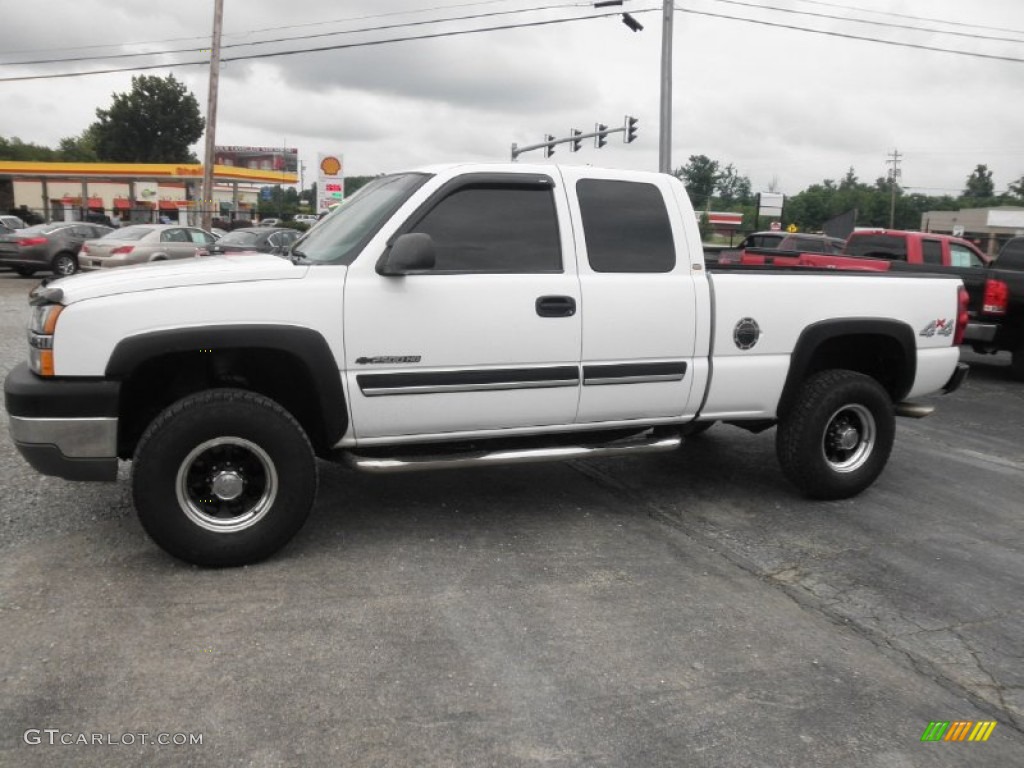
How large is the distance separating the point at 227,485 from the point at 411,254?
1.38m

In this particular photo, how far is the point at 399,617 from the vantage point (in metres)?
3.64

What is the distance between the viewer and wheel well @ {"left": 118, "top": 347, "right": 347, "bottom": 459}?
412 cm

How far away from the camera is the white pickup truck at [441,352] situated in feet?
12.6

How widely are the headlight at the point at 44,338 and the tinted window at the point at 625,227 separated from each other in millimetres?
2612

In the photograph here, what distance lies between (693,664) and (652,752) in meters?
0.63

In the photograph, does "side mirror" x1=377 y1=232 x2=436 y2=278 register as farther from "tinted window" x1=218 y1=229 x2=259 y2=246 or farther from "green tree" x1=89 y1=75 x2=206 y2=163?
"green tree" x1=89 y1=75 x2=206 y2=163

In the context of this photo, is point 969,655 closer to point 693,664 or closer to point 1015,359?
point 693,664

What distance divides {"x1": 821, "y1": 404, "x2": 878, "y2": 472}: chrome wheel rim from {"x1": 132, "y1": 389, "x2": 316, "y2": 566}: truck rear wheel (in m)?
3.27

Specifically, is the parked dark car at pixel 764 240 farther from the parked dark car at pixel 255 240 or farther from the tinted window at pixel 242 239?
the tinted window at pixel 242 239

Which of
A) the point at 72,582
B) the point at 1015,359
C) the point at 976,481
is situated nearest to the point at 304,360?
the point at 72,582

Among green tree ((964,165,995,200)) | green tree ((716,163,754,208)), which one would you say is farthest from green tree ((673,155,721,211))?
green tree ((964,165,995,200))

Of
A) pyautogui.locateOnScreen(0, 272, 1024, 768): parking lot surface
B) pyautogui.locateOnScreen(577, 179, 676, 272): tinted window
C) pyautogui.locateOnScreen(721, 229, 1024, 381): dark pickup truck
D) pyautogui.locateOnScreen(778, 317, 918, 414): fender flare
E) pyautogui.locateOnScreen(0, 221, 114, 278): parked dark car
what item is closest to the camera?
pyautogui.locateOnScreen(0, 272, 1024, 768): parking lot surface

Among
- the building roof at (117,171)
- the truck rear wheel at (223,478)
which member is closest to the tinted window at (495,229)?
the truck rear wheel at (223,478)

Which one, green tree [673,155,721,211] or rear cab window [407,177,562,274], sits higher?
green tree [673,155,721,211]
